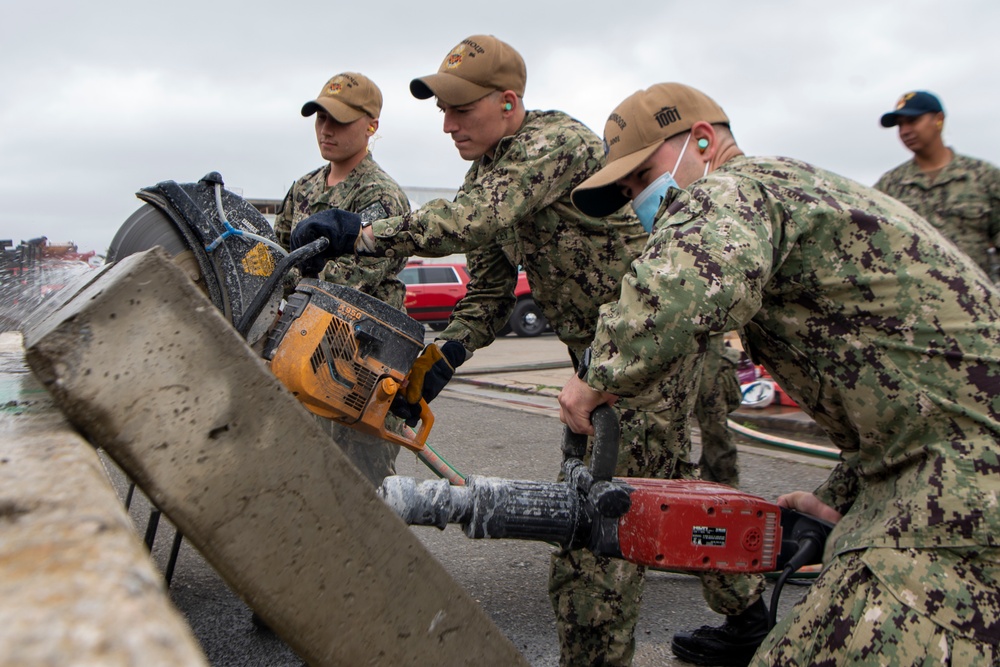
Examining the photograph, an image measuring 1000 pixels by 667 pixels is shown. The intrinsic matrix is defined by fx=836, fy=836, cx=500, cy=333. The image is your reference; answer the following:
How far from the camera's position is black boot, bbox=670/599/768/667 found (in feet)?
9.56

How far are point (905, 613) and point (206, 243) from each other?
2186mm

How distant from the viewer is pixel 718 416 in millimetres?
4262

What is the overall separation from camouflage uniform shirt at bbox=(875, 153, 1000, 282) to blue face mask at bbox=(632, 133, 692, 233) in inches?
142

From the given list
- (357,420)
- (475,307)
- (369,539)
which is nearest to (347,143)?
(475,307)

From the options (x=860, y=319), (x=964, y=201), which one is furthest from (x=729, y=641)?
(x=964, y=201)

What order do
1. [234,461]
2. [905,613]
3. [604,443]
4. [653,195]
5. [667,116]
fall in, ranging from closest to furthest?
[234,461] < [905,613] < [604,443] < [667,116] < [653,195]

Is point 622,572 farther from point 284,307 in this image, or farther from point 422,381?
point 284,307

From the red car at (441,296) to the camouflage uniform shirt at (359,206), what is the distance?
13.5 meters

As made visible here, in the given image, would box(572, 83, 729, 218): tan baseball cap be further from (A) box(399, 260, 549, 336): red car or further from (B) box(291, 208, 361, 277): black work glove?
(A) box(399, 260, 549, 336): red car

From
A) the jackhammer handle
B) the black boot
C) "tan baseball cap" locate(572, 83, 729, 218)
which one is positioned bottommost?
the black boot

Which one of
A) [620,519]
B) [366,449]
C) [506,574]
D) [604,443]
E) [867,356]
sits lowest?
[506,574]

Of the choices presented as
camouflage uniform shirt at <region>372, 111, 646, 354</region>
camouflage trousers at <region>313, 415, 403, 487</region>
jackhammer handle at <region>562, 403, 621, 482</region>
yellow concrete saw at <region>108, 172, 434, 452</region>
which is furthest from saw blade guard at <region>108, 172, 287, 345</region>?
jackhammer handle at <region>562, 403, 621, 482</region>

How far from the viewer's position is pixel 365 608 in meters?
1.16

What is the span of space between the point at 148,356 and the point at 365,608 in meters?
0.45
